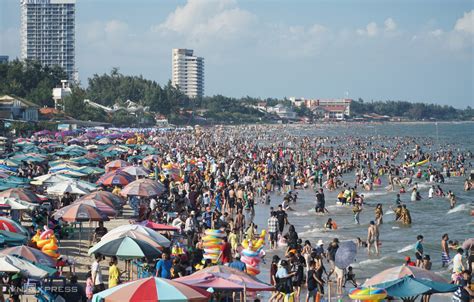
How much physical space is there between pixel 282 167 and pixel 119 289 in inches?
1398

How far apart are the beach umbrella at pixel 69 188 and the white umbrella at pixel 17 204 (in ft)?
10.6

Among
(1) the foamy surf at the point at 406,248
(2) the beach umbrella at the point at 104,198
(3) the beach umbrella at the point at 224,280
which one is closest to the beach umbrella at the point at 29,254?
(3) the beach umbrella at the point at 224,280

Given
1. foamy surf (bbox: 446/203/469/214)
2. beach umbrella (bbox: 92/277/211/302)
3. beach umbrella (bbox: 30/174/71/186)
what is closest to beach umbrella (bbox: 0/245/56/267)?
beach umbrella (bbox: 92/277/211/302)

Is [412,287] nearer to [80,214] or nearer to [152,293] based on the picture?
[152,293]

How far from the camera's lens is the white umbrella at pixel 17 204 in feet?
54.5

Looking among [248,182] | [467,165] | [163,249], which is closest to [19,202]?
[163,249]

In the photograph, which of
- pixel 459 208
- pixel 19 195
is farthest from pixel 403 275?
pixel 459 208

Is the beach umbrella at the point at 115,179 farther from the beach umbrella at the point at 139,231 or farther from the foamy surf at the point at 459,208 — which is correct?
the foamy surf at the point at 459,208

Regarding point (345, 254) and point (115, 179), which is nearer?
point (345, 254)

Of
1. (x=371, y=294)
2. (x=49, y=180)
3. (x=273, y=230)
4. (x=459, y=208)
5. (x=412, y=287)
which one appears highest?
(x=49, y=180)

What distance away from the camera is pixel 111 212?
1656 cm

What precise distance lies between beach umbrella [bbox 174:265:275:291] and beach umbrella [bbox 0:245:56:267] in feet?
8.30

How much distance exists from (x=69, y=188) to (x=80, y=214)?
486 cm

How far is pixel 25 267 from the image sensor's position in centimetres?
1102
